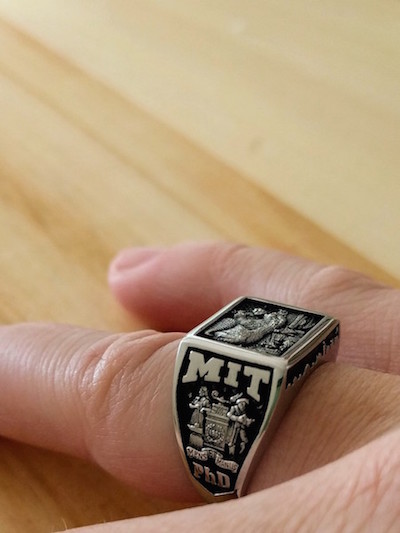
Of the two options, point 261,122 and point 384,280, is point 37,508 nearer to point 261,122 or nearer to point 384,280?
point 384,280

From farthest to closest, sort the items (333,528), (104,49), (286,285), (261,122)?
1. (104,49)
2. (261,122)
3. (286,285)
4. (333,528)

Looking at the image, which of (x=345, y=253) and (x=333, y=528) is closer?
(x=333, y=528)

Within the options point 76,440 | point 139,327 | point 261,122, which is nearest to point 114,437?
point 76,440

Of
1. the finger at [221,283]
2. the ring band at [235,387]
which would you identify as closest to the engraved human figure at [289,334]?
the ring band at [235,387]

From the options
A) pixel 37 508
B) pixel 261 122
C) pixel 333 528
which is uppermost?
pixel 261 122

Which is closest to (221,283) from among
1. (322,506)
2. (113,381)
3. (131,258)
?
(131,258)

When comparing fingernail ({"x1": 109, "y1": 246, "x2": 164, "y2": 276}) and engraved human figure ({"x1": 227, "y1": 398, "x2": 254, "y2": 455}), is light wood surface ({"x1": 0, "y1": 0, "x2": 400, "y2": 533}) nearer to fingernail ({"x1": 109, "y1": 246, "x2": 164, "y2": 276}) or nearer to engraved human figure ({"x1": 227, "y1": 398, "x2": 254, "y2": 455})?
fingernail ({"x1": 109, "y1": 246, "x2": 164, "y2": 276})
